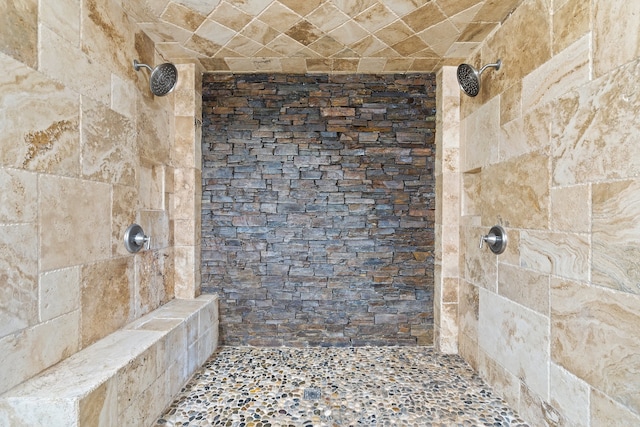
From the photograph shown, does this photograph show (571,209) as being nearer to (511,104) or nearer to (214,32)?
(511,104)

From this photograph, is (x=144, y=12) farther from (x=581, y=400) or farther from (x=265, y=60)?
(x=581, y=400)

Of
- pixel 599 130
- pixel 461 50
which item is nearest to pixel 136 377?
pixel 599 130

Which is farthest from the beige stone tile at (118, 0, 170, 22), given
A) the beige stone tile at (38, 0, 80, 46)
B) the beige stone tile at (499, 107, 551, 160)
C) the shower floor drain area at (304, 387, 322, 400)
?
the shower floor drain area at (304, 387, 322, 400)

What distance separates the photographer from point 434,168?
219 centimetres

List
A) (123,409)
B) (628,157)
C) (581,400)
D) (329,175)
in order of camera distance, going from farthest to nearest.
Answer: (329,175) → (123,409) → (581,400) → (628,157)

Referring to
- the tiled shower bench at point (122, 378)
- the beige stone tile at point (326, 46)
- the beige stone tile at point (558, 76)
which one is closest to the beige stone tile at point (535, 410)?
the beige stone tile at point (558, 76)

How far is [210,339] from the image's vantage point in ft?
6.75

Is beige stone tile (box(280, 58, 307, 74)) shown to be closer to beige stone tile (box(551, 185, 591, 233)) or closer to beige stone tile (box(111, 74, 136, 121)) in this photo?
beige stone tile (box(111, 74, 136, 121))

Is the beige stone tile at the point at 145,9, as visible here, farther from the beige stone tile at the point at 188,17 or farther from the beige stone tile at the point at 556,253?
the beige stone tile at the point at 556,253

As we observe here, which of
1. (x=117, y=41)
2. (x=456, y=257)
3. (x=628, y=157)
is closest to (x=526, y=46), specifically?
(x=628, y=157)

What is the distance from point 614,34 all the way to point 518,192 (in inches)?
27.6

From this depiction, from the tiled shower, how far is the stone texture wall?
111 millimetres

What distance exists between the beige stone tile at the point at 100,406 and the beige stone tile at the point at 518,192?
6.49 ft

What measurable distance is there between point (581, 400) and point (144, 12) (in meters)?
2.75
